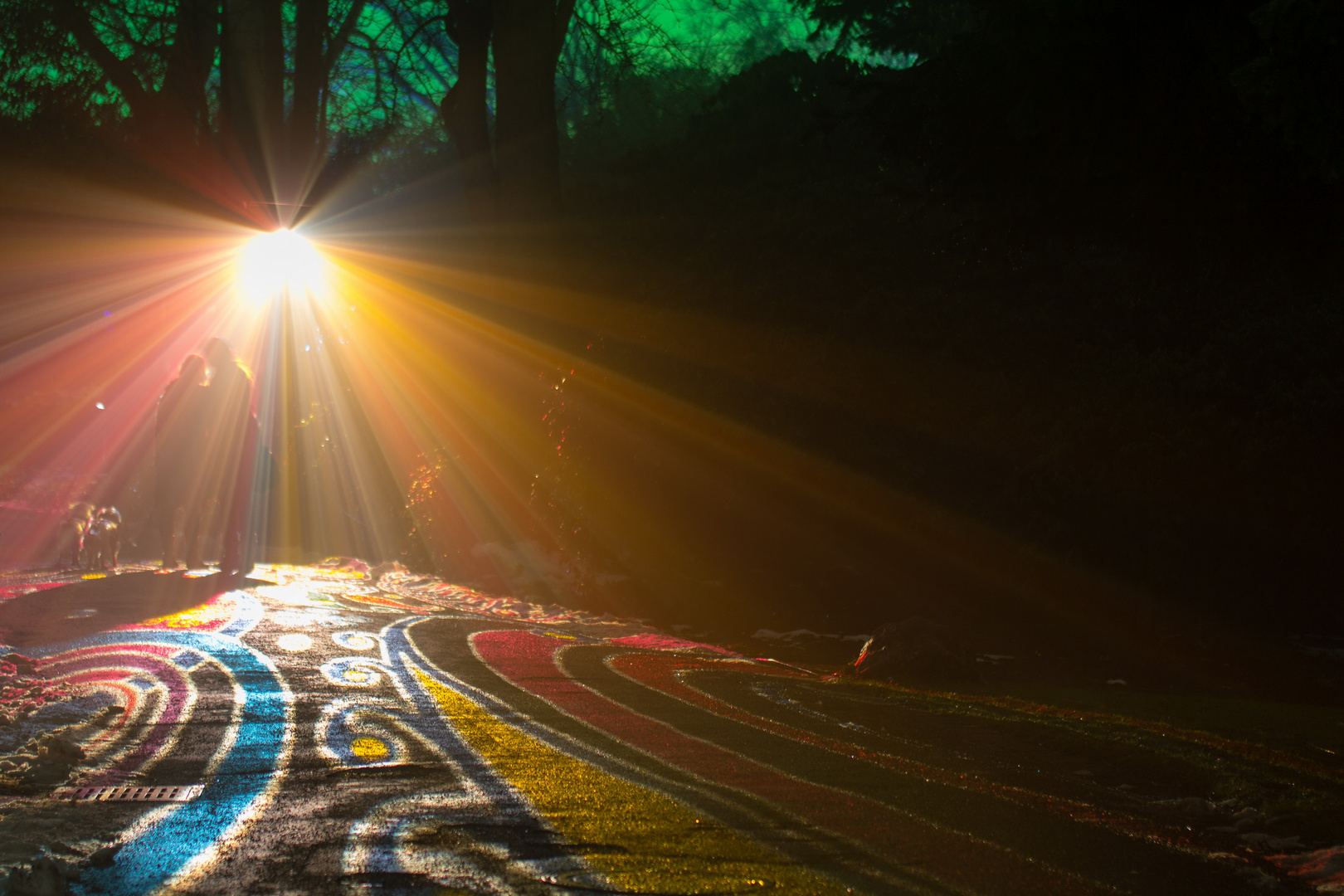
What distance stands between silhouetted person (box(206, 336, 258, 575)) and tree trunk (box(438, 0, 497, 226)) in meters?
3.35

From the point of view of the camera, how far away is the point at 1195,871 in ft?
8.32

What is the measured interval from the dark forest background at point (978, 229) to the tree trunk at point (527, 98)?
0.03 meters

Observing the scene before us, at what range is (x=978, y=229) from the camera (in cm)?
589

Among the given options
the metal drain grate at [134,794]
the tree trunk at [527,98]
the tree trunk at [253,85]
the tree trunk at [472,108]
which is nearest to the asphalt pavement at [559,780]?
the metal drain grate at [134,794]

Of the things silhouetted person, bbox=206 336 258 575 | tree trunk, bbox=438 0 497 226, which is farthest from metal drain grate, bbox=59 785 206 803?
tree trunk, bbox=438 0 497 226

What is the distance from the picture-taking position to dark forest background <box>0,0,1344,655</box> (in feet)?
14.5

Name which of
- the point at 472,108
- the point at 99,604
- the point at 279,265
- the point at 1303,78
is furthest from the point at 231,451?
the point at 279,265

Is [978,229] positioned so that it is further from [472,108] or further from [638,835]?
[472,108]

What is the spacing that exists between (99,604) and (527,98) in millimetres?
6777

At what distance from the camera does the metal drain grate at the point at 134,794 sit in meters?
2.59

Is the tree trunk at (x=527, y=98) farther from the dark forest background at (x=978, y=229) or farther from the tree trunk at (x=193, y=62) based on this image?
the tree trunk at (x=193, y=62)

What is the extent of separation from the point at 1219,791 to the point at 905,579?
3638 millimetres

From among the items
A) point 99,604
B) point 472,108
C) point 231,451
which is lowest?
point 99,604

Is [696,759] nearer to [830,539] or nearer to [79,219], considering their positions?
[830,539]
